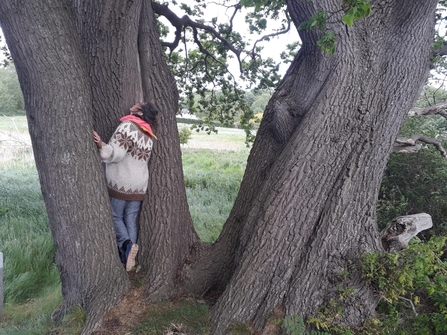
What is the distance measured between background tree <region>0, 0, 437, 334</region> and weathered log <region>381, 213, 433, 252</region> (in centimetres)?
44

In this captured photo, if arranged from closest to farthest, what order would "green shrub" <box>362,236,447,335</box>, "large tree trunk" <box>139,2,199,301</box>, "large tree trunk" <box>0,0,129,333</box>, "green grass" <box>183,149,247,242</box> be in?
1. "large tree trunk" <box>0,0,129,333</box>
2. "green shrub" <box>362,236,447,335</box>
3. "large tree trunk" <box>139,2,199,301</box>
4. "green grass" <box>183,149,247,242</box>

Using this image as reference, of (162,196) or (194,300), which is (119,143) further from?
(194,300)

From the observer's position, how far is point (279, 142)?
4.47 m

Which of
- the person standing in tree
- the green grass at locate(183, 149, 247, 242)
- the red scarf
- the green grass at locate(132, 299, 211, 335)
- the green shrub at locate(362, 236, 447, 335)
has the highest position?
the red scarf

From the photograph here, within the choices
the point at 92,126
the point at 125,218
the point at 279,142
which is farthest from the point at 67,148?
the point at 279,142

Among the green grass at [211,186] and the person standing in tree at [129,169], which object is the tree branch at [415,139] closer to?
the person standing in tree at [129,169]

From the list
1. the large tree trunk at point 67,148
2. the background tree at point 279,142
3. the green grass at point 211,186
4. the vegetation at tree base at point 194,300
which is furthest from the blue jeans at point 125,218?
the green grass at point 211,186

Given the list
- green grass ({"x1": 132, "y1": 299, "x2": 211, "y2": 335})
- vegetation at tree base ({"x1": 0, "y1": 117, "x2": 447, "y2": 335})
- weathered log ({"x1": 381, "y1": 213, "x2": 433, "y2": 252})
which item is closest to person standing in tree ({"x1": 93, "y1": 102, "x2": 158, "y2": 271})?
green grass ({"x1": 132, "y1": 299, "x2": 211, "y2": 335})

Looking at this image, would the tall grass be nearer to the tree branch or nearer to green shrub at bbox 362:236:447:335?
green shrub at bbox 362:236:447:335

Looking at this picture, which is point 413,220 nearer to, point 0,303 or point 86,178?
point 86,178

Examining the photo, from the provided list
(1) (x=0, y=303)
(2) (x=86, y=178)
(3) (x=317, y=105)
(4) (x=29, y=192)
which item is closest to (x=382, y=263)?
(3) (x=317, y=105)

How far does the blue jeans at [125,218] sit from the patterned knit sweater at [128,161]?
0.09m

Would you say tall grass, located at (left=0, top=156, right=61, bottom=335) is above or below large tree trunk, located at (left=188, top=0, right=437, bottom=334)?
below

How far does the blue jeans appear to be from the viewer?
4.46 meters
